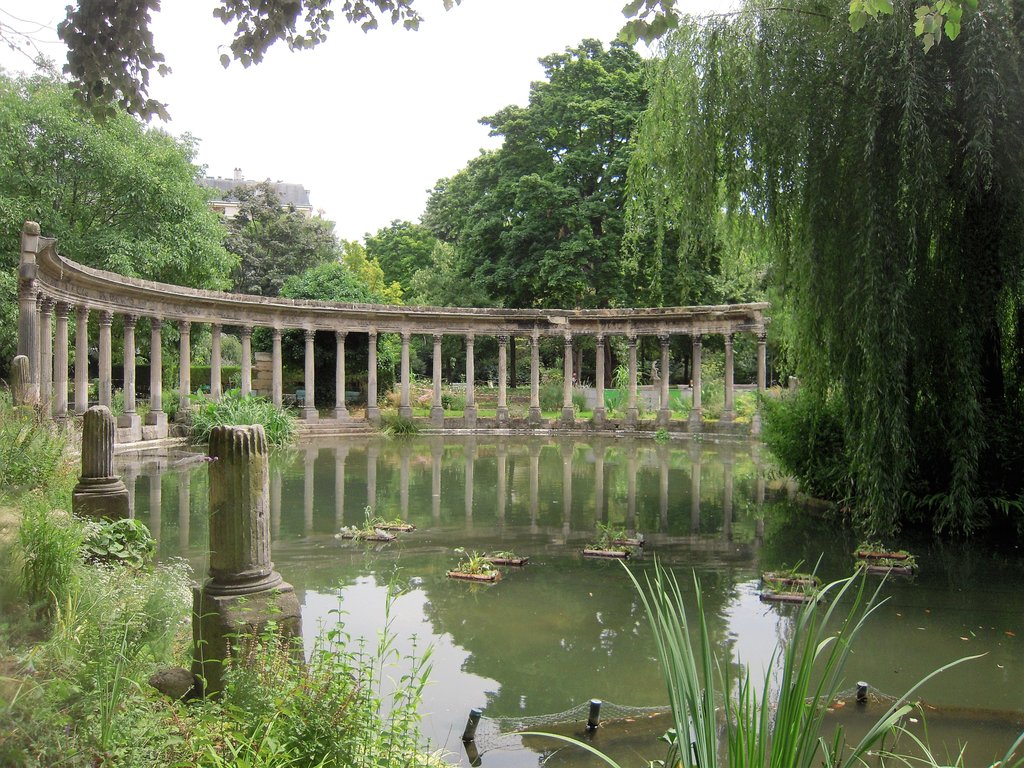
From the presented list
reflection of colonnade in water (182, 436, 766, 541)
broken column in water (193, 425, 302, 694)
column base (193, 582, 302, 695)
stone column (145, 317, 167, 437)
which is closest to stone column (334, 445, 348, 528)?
reflection of colonnade in water (182, 436, 766, 541)

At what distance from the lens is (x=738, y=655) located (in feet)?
21.6

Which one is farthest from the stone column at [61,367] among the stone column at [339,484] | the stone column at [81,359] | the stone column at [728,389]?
the stone column at [728,389]

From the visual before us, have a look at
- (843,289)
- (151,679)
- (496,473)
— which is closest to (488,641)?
(151,679)

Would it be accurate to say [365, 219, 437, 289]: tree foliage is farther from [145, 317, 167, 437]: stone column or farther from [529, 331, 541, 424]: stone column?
[145, 317, 167, 437]: stone column

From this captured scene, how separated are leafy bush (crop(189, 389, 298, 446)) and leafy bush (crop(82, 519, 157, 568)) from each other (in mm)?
15849

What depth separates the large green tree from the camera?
117 feet

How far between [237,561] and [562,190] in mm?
31677

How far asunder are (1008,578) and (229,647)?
8.92m

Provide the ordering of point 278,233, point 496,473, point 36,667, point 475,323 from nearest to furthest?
point 36,667 → point 496,473 → point 475,323 → point 278,233

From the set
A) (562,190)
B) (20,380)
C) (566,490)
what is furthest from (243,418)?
(562,190)

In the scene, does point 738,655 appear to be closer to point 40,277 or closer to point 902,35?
point 902,35

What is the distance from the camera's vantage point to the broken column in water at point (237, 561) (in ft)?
17.4

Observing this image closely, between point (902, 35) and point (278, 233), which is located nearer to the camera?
point (902, 35)

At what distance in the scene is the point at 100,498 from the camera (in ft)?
29.5
